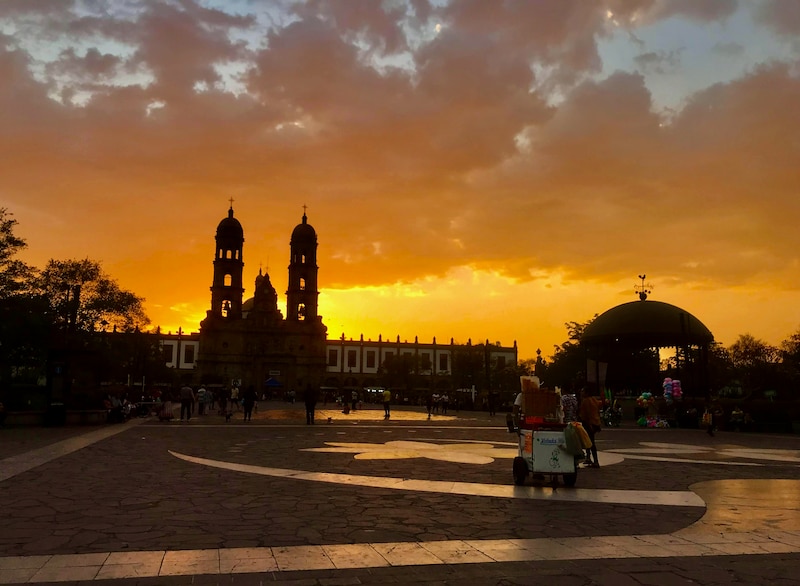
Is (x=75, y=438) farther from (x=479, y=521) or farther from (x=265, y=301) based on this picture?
(x=265, y=301)

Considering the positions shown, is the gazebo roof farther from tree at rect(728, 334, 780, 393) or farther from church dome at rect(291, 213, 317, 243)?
church dome at rect(291, 213, 317, 243)

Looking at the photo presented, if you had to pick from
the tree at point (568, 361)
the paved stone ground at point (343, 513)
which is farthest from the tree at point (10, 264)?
the tree at point (568, 361)

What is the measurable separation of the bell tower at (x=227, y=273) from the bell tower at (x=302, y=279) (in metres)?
7.54

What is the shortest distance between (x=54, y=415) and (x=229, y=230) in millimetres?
72433

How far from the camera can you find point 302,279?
95312mm

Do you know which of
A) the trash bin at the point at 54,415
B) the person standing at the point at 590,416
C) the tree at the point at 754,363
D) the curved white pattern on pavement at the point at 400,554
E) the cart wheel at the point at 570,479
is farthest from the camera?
the tree at the point at 754,363

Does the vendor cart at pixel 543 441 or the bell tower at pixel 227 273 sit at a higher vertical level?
the bell tower at pixel 227 273

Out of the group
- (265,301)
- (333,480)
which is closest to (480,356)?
(265,301)

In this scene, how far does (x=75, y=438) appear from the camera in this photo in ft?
57.7

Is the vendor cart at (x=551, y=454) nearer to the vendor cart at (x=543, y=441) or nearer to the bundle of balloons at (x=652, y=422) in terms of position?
the vendor cart at (x=543, y=441)

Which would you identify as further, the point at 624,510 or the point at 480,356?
the point at 480,356

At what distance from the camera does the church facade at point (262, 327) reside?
296 feet

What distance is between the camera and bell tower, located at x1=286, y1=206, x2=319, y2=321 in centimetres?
9475

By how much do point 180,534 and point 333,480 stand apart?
3.95 metres
